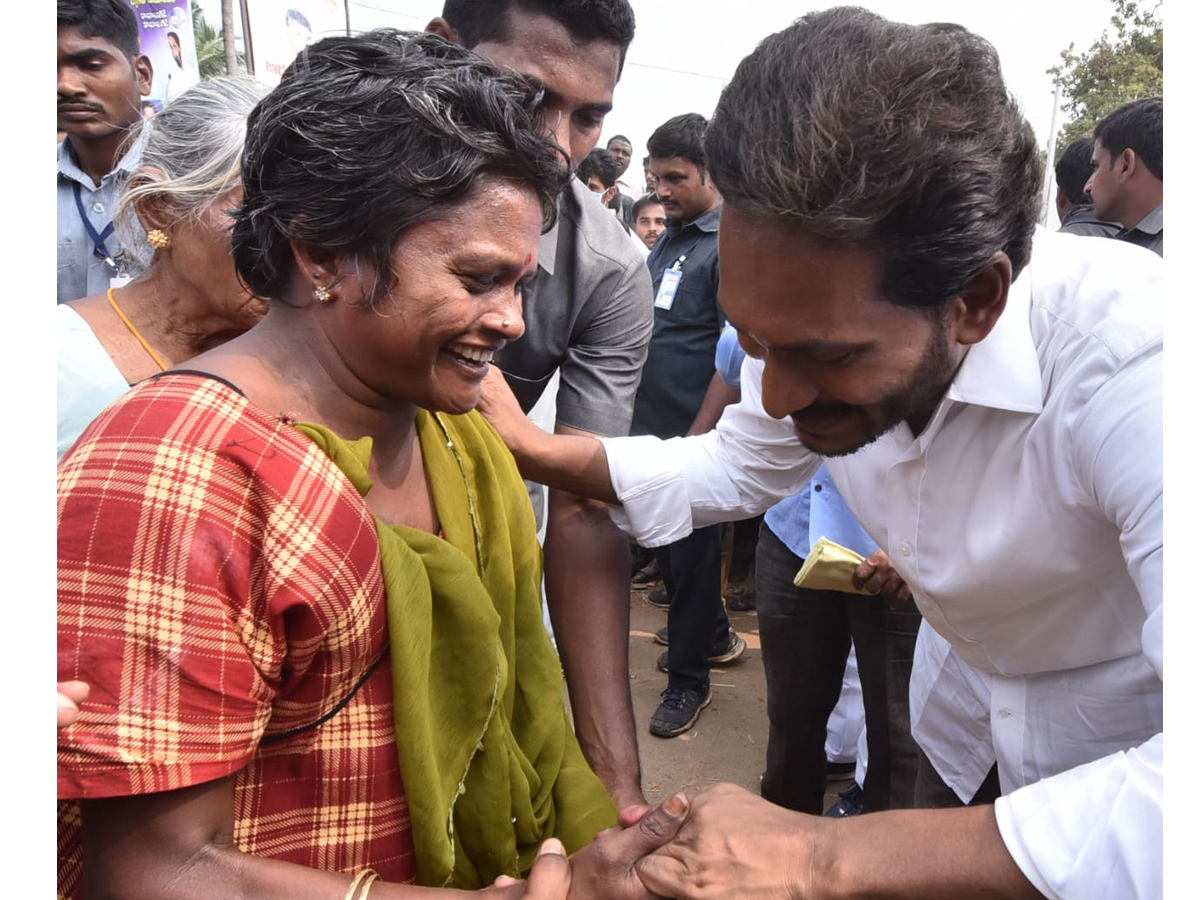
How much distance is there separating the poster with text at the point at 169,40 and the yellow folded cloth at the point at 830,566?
3889mm

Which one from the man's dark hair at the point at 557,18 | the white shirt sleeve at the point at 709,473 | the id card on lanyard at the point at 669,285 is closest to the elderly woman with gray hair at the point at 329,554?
the white shirt sleeve at the point at 709,473

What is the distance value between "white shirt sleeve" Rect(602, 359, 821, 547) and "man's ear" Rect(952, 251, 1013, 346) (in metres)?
0.79

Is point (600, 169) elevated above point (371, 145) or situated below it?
below

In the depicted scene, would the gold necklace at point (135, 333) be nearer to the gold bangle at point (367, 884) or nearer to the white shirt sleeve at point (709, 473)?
the white shirt sleeve at point (709, 473)

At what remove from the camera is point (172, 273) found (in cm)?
219

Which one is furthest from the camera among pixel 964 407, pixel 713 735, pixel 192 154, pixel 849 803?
pixel 713 735

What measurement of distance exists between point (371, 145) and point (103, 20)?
2.78 meters

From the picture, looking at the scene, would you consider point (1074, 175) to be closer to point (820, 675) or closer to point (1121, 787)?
point (820, 675)

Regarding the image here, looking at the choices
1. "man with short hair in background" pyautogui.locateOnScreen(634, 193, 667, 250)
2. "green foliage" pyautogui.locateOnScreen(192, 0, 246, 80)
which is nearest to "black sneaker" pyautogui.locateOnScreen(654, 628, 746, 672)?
"man with short hair in background" pyautogui.locateOnScreen(634, 193, 667, 250)

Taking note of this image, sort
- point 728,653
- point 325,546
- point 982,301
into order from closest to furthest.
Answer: point 325,546
point 982,301
point 728,653

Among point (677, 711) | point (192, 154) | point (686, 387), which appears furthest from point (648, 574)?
point (192, 154)

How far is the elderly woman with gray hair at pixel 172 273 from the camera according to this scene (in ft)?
6.82

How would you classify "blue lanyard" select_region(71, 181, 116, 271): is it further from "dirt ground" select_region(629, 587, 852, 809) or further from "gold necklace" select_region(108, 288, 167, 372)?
"dirt ground" select_region(629, 587, 852, 809)

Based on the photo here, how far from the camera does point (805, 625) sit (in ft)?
10.3
